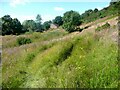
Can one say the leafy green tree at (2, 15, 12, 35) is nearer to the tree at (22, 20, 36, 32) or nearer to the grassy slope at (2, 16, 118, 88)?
the tree at (22, 20, 36, 32)

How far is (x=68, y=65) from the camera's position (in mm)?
9047

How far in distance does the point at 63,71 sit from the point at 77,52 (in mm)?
1944

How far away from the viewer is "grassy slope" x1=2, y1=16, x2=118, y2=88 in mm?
7797

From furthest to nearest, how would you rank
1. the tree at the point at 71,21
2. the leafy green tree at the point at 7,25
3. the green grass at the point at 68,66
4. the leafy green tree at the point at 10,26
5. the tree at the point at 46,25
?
the tree at the point at 46,25, the leafy green tree at the point at 10,26, the leafy green tree at the point at 7,25, the tree at the point at 71,21, the green grass at the point at 68,66

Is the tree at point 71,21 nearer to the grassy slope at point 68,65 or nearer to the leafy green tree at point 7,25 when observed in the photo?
the leafy green tree at point 7,25

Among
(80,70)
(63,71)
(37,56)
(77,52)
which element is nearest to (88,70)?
(80,70)

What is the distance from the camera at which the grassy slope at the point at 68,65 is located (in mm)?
7797

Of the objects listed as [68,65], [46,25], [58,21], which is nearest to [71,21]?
[58,21]

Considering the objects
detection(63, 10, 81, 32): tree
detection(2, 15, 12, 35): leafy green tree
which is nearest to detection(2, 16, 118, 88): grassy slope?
detection(63, 10, 81, 32): tree

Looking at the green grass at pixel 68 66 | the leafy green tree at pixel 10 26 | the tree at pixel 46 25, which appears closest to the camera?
the green grass at pixel 68 66

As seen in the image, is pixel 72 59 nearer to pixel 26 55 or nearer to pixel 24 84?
pixel 24 84

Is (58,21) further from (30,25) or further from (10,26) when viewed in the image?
(10,26)

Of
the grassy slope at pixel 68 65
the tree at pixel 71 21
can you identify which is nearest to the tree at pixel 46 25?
the tree at pixel 71 21

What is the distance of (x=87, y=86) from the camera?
7527 mm
